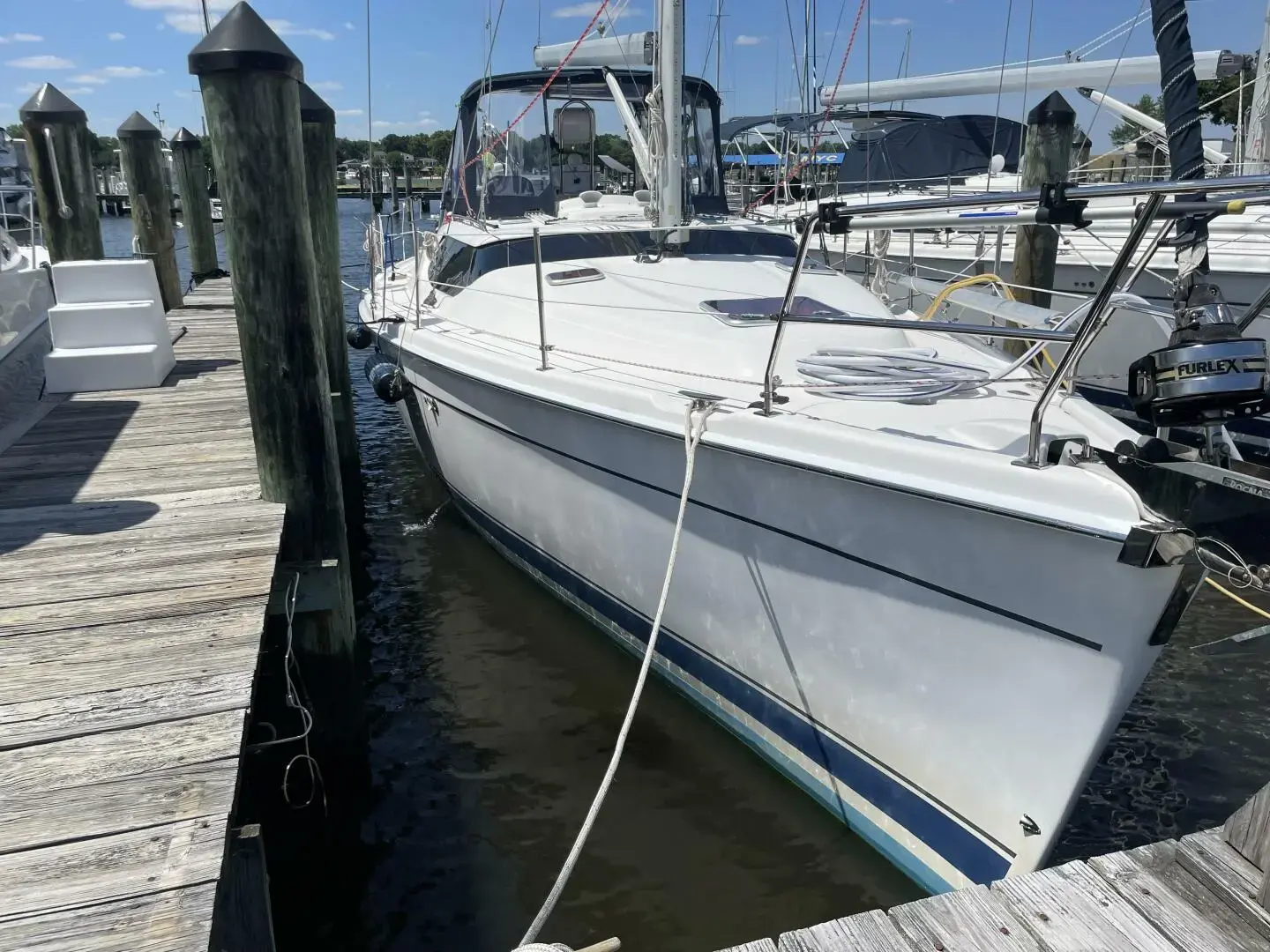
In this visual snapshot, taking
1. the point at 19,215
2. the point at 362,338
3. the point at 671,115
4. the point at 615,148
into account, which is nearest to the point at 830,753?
the point at 671,115

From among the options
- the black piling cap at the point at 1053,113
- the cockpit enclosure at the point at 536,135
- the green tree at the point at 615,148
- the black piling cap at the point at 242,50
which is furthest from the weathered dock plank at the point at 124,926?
the black piling cap at the point at 1053,113

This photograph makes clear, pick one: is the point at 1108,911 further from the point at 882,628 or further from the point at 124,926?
the point at 124,926

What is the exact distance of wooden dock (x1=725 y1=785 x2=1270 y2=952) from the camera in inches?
89.4

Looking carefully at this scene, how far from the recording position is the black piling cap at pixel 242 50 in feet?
11.8

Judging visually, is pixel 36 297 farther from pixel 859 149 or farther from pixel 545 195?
pixel 859 149

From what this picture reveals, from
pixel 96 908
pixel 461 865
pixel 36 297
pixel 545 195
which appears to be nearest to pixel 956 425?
pixel 461 865

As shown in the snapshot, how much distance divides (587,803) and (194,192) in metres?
9.79

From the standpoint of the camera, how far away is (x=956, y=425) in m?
3.44

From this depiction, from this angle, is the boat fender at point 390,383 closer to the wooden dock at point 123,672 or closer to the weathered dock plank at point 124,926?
the wooden dock at point 123,672

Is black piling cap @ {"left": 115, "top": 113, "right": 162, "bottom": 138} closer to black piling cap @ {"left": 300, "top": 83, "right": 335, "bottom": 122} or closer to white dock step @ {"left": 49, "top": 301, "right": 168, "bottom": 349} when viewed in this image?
black piling cap @ {"left": 300, "top": 83, "right": 335, "bottom": 122}

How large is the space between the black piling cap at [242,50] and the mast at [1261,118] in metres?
7.60

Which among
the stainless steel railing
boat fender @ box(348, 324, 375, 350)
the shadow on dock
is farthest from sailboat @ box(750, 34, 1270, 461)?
the stainless steel railing

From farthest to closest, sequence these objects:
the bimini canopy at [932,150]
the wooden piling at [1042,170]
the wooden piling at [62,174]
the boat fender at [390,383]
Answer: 1. the bimini canopy at [932,150]
2. the wooden piling at [1042,170]
3. the wooden piling at [62,174]
4. the boat fender at [390,383]

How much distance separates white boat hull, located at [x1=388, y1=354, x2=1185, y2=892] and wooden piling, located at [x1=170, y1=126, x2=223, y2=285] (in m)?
8.16
